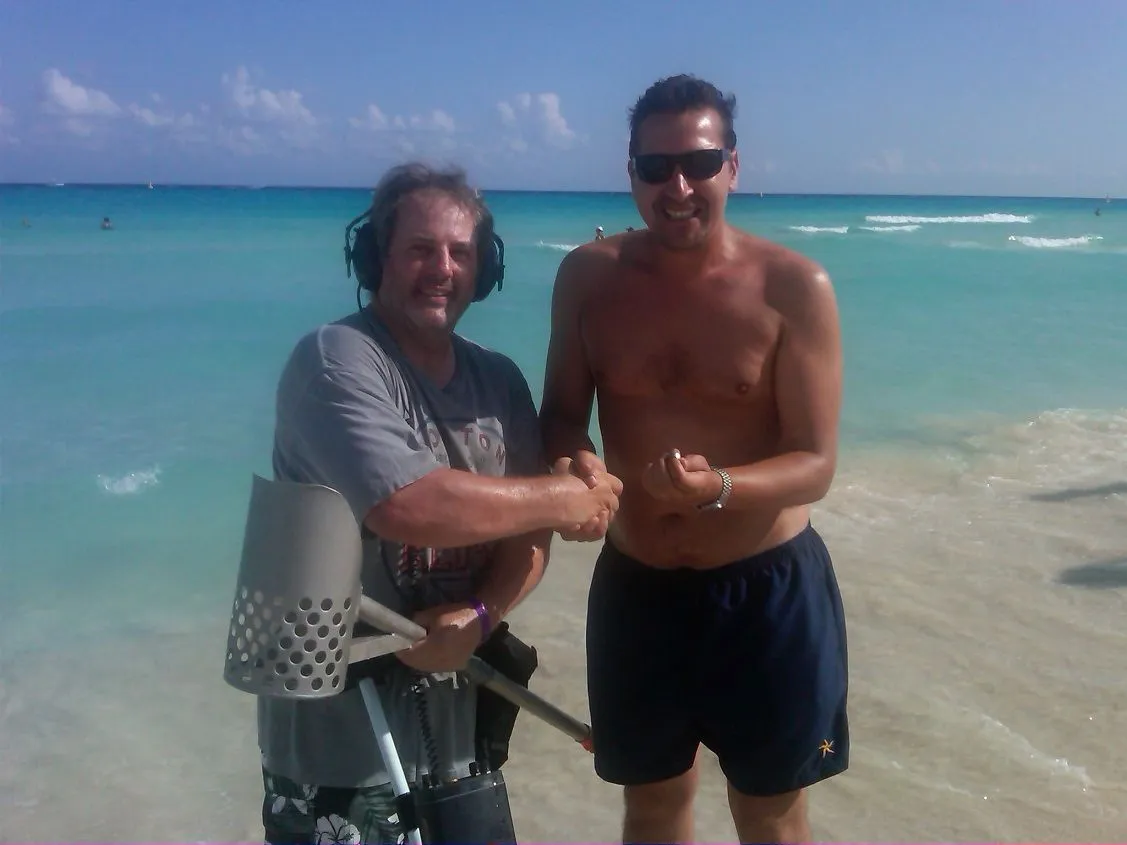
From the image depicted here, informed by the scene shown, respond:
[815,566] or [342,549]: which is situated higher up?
[342,549]

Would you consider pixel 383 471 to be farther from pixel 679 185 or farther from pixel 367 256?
pixel 679 185

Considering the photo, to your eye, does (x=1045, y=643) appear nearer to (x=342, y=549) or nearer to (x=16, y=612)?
(x=342, y=549)

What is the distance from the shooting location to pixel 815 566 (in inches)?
102

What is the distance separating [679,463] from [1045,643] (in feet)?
10.3

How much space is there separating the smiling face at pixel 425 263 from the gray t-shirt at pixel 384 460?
2.8 inches

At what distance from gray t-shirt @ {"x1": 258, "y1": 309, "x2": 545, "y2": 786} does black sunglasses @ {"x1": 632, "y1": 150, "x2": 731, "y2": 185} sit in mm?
593

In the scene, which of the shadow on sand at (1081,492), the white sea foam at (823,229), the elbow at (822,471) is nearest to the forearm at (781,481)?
the elbow at (822,471)

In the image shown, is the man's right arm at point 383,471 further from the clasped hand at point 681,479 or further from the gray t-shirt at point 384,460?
the clasped hand at point 681,479

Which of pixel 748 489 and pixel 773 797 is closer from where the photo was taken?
pixel 748 489

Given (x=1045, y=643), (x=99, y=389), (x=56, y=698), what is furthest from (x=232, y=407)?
(x=1045, y=643)

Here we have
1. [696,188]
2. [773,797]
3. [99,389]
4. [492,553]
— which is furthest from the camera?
[99,389]

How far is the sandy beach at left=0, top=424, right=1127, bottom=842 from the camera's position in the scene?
11.3 ft

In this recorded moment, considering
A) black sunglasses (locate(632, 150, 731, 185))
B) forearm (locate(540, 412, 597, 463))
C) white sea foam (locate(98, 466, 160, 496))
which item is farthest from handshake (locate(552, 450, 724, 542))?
white sea foam (locate(98, 466, 160, 496))

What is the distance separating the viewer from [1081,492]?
666 centimetres
